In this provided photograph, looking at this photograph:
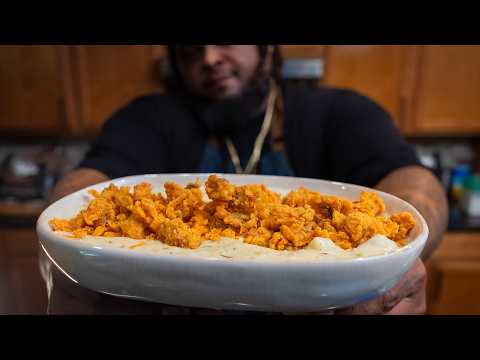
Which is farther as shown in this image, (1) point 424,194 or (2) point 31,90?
(2) point 31,90

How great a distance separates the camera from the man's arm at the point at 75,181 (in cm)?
64

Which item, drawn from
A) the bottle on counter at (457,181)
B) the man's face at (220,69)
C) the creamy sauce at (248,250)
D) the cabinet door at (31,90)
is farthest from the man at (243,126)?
the bottle on counter at (457,181)

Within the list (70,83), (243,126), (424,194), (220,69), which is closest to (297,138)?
(243,126)

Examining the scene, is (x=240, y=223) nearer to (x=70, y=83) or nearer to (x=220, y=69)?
(x=220, y=69)

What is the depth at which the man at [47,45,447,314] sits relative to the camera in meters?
0.87

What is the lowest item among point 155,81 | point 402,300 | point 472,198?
point 472,198

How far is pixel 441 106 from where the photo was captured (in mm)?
1454

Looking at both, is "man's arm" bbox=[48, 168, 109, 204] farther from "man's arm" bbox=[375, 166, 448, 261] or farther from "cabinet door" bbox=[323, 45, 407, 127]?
"cabinet door" bbox=[323, 45, 407, 127]

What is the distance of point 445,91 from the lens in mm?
1440

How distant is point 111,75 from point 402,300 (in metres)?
1.28

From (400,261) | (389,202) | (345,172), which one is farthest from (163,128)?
(400,261)

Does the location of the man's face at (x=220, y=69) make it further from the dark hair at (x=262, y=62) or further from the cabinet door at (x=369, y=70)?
the cabinet door at (x=369, y=70)

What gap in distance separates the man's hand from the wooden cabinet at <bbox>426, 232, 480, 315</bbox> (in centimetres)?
96
